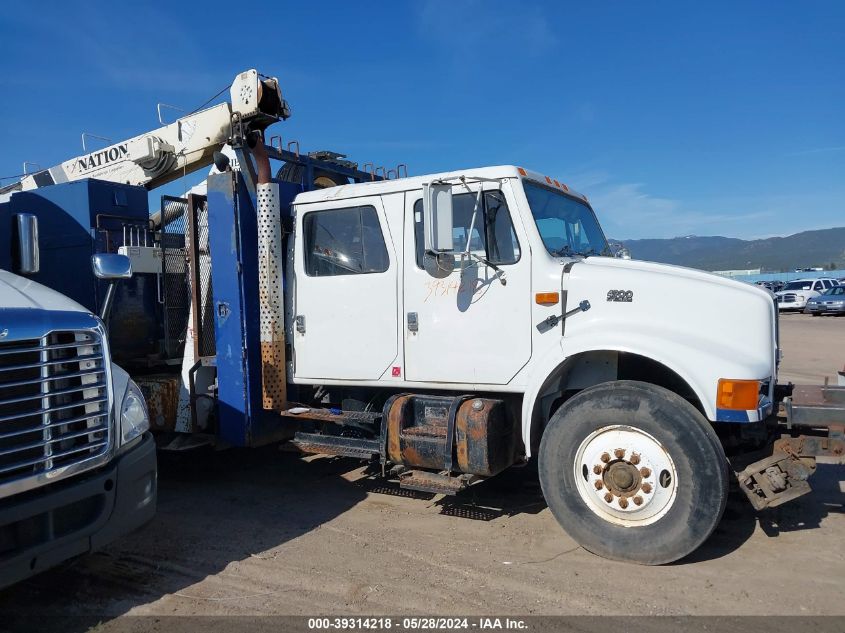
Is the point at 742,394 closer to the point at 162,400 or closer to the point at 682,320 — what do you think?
the point at 682,320

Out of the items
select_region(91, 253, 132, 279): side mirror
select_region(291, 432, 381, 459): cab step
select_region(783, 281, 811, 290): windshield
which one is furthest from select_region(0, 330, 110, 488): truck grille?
select_region(783, 281, 811, 290): windshield

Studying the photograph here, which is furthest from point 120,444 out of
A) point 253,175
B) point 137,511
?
point 253,175

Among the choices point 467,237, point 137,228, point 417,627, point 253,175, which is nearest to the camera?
point 417,627

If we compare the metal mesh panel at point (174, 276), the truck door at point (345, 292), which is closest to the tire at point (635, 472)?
the truck door at point (345, 292)

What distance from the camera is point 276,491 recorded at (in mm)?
5824

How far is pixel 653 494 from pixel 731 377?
0.88 meters

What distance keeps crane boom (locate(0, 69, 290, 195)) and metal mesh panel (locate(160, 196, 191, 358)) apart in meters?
0.52

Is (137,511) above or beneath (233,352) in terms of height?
beneath

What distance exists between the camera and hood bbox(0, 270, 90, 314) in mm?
3477

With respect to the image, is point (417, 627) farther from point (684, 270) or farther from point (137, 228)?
point (137, 228)

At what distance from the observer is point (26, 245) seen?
4.47 meters

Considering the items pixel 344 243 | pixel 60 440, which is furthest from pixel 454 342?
pixel 60 440

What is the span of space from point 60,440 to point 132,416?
1.82 feet

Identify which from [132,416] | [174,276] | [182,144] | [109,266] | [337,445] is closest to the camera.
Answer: [132,416]
